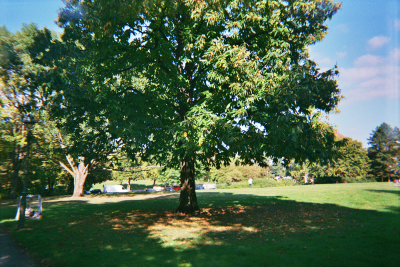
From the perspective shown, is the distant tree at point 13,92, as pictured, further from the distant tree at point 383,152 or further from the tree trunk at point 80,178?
the distant tree at point 383,152

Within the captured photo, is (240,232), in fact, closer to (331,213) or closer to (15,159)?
(331,213)

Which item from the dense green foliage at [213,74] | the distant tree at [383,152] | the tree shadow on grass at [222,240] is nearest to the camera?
the tree shadow on grass at [222,240]

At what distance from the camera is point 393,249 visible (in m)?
6.75

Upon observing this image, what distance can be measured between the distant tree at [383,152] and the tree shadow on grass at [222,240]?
35.9m

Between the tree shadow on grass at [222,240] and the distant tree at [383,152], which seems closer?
the tree shadow on grass at [222,240]

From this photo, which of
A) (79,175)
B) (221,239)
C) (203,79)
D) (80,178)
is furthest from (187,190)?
(79,175)

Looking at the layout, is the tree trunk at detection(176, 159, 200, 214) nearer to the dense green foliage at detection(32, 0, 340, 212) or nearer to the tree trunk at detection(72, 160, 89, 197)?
the dense green foliage at detection(32, 0, 340, 212)

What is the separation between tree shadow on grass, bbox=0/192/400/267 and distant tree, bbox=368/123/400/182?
35946 millimetres

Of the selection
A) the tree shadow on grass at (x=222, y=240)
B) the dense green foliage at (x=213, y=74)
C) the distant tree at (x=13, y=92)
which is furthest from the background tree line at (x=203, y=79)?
the tree shadow on grass at (x=222, y=240)

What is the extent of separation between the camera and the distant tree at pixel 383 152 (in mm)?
40062

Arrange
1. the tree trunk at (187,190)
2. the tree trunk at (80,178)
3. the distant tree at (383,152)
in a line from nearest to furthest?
1. the tree trunk at (187,190)
2. the tree trunk at (80,178)
3. the distant tree at (383,152)

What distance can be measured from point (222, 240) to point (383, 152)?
47.5 m

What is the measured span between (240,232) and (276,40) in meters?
8.58

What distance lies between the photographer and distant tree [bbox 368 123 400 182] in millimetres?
40062
